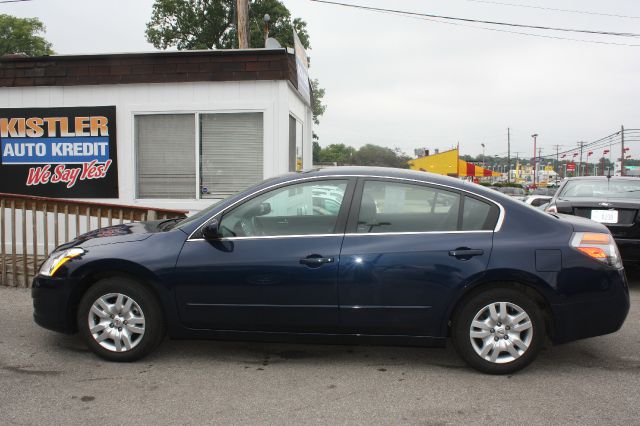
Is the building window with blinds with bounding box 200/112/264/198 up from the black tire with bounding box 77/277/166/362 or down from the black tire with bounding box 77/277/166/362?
up

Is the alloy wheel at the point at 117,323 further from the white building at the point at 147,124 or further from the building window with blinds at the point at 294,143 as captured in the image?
the building window with blinds at the point at 294,143

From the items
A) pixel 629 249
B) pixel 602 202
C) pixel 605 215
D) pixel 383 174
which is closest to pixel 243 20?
pixel 602 202

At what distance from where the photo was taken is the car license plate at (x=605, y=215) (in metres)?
6.85

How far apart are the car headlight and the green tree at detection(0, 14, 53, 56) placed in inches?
2002

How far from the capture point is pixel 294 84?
895 cm

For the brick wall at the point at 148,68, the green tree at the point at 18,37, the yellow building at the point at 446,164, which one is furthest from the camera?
the green tree at the point at 18,37

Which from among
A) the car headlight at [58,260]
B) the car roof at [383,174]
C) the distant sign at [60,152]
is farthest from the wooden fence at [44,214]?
the car roof at [383,174]

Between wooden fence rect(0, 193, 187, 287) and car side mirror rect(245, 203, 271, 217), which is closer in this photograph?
car side mirror rect(245, 203, 271, 217)

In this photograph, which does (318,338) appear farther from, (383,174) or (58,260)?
(58,260)

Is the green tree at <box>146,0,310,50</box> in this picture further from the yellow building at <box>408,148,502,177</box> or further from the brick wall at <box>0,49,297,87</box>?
the brick wall at <box>0,49,297,87</box>

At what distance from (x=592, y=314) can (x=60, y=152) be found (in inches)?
315

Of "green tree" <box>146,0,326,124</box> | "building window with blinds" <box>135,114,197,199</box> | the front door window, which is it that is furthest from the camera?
"green tree" <box>146,0,326,124</box>

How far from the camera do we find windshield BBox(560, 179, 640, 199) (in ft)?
24.5

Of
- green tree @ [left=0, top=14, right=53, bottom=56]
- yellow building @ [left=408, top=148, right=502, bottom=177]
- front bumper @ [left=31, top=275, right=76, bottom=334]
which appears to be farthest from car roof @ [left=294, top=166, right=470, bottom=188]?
green tree @ [left=0, top=14, right=53, bottom=56]
